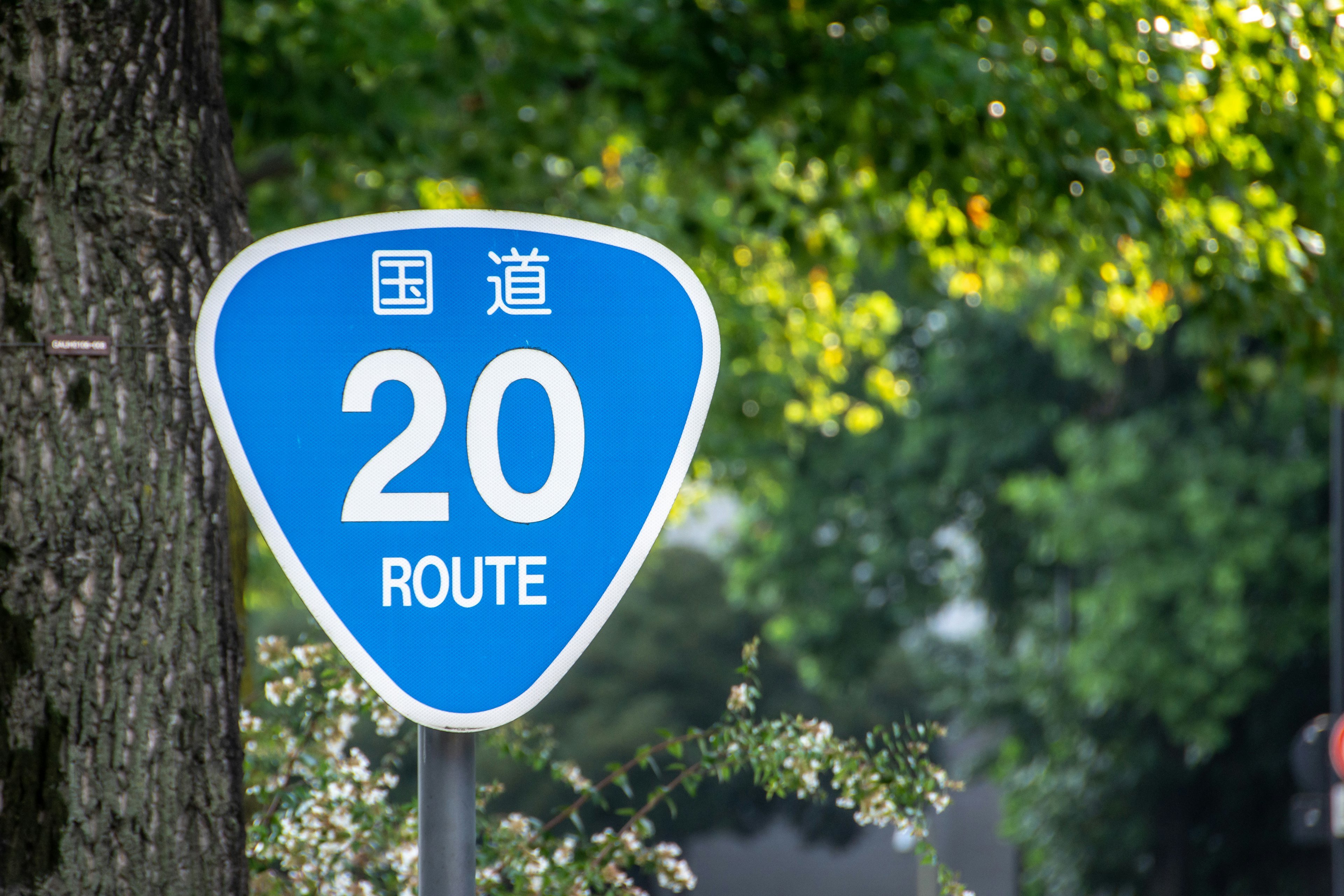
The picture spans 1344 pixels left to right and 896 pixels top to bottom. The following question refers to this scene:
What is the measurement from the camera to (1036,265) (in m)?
7.78

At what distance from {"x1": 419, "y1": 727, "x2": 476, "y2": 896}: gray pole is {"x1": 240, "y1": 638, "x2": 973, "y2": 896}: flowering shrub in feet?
3.90

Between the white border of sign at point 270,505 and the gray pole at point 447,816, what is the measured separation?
0.9 inches

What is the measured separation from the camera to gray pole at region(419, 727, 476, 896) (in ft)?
4.11

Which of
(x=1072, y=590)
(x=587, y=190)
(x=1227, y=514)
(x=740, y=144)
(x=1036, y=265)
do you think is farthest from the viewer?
(x=1072, y=590)

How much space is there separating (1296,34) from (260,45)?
136 inches

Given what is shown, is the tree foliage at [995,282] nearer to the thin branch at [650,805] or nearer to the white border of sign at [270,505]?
the thin branch at [650,805]

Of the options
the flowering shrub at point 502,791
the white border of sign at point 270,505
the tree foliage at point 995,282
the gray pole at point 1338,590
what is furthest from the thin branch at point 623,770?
the gray pole at point 1338,590

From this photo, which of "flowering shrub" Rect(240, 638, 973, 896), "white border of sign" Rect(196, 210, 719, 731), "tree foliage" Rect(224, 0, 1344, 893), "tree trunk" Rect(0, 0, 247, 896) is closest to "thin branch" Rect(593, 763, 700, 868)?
"flowering shrub" Rect(240, 638, 973, 896)

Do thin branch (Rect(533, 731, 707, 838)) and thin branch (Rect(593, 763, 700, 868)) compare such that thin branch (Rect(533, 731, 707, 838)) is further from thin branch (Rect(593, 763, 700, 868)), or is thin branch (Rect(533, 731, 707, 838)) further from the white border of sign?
the white border of sign

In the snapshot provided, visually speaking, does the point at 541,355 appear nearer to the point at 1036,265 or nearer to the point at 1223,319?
the point at 1223,319

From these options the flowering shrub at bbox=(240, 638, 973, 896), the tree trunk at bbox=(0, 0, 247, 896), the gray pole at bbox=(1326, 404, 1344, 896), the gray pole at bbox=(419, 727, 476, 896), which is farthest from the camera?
the gray pole at bbox=(1326, 404, 1344, 896)

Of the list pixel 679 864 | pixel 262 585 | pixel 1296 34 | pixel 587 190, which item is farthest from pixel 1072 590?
pixel 679 864

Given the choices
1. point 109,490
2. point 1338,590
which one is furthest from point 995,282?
point 109,490

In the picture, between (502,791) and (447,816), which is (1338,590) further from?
(447,816)
